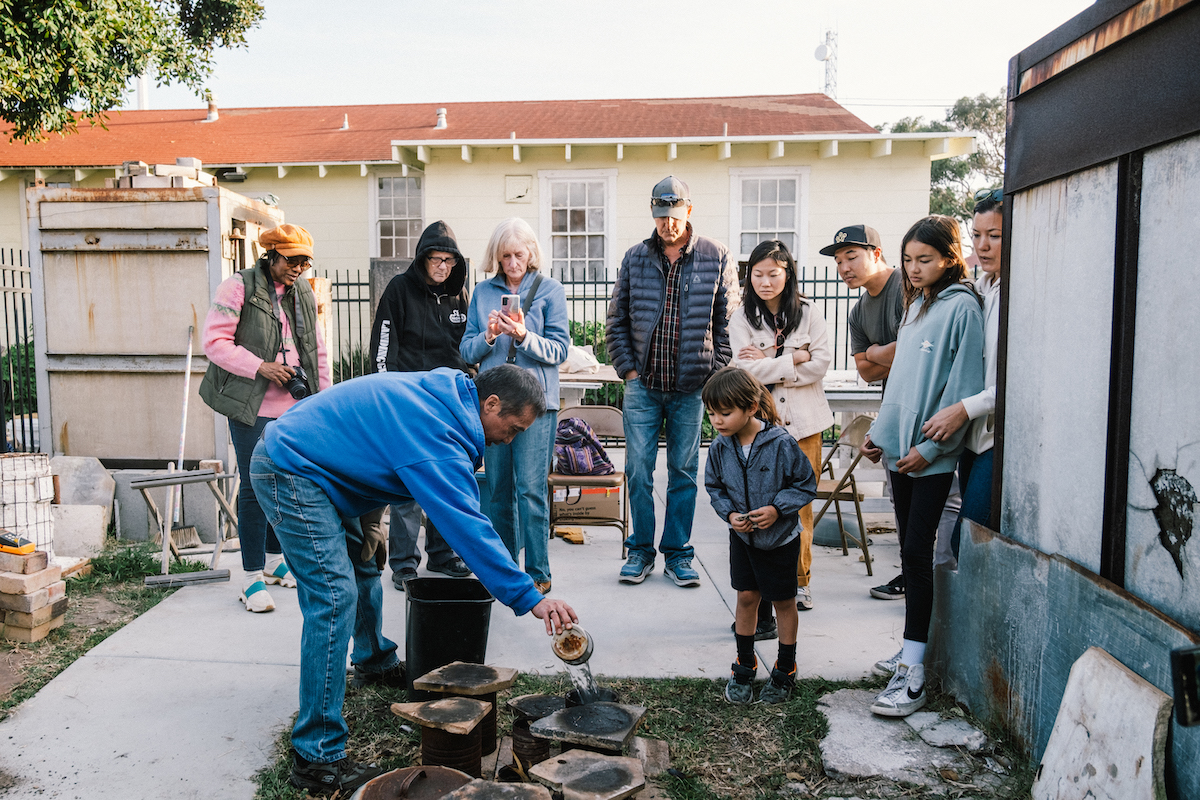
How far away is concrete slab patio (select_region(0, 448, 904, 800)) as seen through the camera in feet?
9.77

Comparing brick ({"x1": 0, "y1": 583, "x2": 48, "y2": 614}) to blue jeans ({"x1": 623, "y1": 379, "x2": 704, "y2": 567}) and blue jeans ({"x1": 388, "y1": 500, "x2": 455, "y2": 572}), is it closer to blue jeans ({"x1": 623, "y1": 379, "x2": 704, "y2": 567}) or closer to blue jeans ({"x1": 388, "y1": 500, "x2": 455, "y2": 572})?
blue jeans ({"x1": 388, "y1": 500, "x2": 455, "y2": 572})

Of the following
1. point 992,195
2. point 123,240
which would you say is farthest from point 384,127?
point 992,195

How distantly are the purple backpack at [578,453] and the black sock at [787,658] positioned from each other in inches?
93.9

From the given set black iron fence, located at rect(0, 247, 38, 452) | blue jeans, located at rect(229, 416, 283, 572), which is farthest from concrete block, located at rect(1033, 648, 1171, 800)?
black iron fence, located at rect(0, 247, 38, 452)

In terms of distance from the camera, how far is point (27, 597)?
4.01m

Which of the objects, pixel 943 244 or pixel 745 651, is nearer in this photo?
pixel 943 244

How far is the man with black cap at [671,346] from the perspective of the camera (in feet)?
15.6

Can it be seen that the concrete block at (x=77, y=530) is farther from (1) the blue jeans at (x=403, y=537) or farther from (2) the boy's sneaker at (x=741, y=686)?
(2) the boy's sneaker at (x=741, y=686)

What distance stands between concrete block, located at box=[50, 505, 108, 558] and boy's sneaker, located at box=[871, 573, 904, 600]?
4987mm

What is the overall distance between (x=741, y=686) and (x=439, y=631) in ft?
4.21

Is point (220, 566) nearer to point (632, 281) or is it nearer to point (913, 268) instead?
point (632, 281)

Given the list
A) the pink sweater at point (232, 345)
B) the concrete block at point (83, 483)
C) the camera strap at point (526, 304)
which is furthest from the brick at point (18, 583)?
the camera strap at point (526, 304)

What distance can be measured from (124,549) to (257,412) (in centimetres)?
189

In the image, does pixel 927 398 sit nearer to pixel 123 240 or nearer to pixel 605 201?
pixel 123 240
